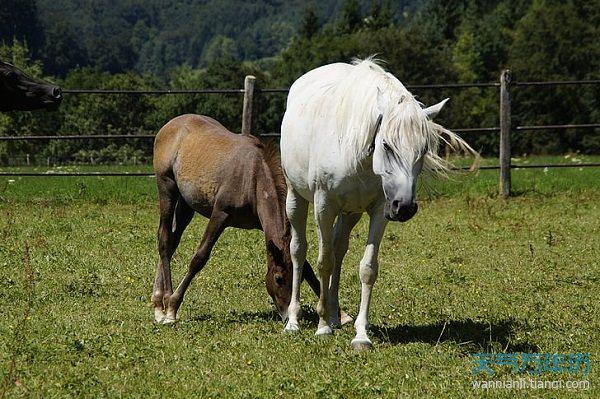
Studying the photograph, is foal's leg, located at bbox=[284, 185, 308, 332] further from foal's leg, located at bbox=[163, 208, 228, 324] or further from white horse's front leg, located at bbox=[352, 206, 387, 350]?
white horse's front leg, located at bbox=[352, 206, 387, 350]

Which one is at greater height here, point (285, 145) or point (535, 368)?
point (285, 145)

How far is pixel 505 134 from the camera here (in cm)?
1461

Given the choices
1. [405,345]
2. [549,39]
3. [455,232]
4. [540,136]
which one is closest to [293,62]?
[549,39]

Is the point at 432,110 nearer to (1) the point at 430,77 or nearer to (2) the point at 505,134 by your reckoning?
(2) the point at 505,134

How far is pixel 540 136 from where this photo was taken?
52.2 metres

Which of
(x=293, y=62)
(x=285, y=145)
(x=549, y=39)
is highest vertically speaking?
(x=285, y=145)

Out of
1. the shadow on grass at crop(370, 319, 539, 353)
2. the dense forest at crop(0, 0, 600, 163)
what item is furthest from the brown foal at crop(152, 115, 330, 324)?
the dense forest at crop(0, 0, 600, 163)

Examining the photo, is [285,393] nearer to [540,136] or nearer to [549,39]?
[540,136]

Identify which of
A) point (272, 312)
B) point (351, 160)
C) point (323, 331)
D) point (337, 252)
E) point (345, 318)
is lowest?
point (272, 312)

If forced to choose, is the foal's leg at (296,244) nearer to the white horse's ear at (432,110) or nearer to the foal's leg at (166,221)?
the foal's leg at (166,221)

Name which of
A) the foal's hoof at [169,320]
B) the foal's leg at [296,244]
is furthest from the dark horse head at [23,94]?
the foal's leg at [296,244]

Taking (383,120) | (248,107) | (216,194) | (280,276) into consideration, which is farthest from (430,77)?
(383,120)

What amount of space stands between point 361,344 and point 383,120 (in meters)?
1.42

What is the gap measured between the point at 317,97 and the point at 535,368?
2.42m
